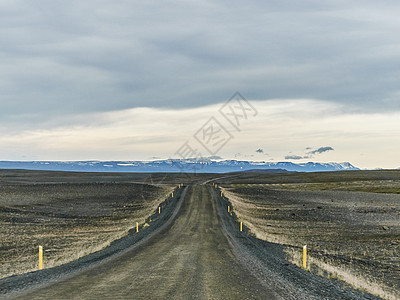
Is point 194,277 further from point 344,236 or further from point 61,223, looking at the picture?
point 61,223

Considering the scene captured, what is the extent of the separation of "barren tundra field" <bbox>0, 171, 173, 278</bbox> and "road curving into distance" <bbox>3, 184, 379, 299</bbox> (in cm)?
434

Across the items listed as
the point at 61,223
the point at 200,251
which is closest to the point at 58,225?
the point at 61,223

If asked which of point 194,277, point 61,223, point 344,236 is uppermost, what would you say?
point 194,277

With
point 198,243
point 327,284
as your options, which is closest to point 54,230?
point 198,243

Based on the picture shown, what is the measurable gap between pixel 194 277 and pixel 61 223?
2703 cm

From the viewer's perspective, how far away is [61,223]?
127ft

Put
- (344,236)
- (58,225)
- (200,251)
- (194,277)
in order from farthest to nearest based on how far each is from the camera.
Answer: (58,225)
(344,236)
(200,251)
(194,277)

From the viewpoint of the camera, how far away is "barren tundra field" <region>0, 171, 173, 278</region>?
22930 mm

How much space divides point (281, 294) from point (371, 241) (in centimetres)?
1875

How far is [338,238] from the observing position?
100 feet

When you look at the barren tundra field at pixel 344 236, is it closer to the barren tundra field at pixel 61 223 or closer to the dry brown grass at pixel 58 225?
the dry brown grass at pixel 58 225

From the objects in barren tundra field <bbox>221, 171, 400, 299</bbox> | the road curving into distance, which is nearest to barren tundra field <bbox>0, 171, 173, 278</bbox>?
the road curving into distance

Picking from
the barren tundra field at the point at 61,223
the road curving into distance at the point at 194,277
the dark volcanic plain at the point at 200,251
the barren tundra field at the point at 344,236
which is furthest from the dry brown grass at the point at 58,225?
the barren tundra field at the point at 344,236

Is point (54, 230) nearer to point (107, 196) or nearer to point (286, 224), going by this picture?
point (286, 224)
